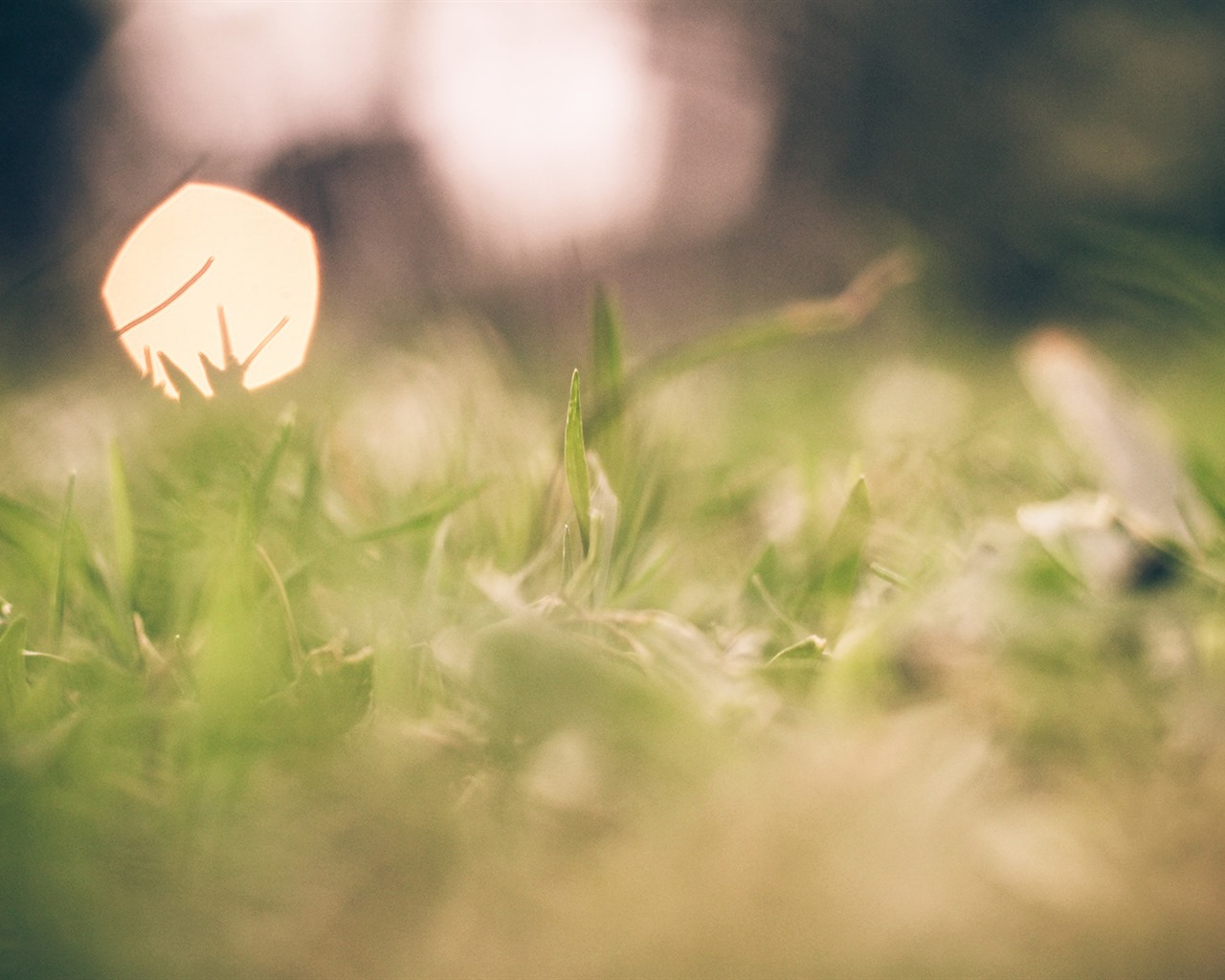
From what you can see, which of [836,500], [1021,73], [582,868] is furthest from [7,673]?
[1021,73]

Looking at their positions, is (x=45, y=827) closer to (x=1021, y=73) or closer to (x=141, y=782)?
(x=141, y=782)

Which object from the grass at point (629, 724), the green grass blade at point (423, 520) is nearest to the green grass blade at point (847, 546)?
the grass at point (629, 724)

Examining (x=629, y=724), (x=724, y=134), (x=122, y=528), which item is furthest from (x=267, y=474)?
(x=724, y=134)

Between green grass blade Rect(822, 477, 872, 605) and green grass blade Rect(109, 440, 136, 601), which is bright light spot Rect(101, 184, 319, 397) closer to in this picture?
green grass blade Rect(109, 440, 136, 601)

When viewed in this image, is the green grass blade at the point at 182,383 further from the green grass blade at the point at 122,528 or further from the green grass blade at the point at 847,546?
the green grass blade at the point at 847,546

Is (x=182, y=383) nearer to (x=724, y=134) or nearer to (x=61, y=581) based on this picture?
(x=61, y=581)
